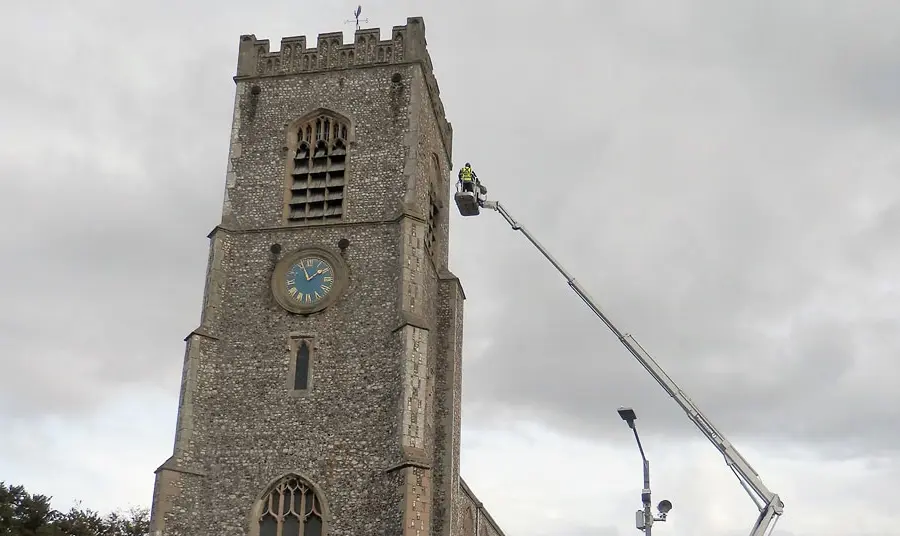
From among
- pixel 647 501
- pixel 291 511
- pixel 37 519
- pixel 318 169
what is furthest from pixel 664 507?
pixel 37 519

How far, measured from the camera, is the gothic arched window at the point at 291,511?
22594mm

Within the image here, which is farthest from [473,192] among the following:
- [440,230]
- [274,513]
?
[274,513]

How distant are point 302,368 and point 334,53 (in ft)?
32.2

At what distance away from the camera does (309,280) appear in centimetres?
2541

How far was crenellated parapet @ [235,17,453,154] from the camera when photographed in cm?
2834

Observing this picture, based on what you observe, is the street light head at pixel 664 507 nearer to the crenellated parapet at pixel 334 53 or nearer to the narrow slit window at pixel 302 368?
the narrow slit window at pixel 302 368

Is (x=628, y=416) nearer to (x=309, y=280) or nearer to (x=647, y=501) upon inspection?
(x=647, y=501)

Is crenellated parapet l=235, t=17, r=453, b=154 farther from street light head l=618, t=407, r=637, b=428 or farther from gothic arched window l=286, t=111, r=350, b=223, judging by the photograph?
street light head l=618, t=407, r=637, b=428

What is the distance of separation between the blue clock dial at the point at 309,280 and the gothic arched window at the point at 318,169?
144cm

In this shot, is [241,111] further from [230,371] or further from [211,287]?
[230,371]

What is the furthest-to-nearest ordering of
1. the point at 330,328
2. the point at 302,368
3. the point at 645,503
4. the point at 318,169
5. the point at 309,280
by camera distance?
1. the point at 318,169
2. the point at 309,280
3. the point at 330,328
4. the point at 302,368
5. the point at 645,503

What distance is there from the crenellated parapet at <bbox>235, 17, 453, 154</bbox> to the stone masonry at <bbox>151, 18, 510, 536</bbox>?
5 centimetres

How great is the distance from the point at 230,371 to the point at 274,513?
378 centimetres

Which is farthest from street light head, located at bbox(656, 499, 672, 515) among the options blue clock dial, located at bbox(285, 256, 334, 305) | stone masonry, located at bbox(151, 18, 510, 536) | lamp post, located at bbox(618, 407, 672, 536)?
blue clock dial, located at bbox(285, 256, 334, 305)
